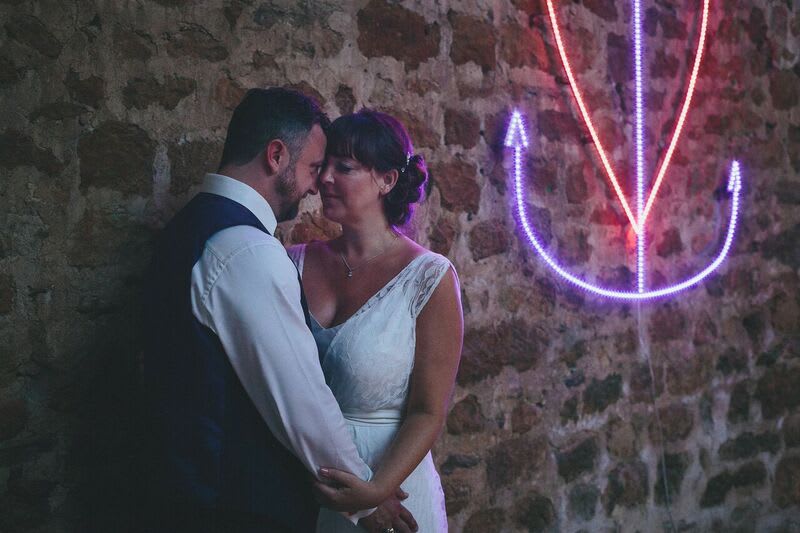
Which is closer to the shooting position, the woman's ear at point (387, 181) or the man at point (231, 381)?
the man at point (231, 381)

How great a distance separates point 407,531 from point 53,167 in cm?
139

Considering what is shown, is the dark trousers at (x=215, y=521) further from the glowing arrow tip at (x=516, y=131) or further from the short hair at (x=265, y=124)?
the glowing arrow tip at (x=516, y=131)

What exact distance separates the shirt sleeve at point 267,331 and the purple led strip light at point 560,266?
1.67m

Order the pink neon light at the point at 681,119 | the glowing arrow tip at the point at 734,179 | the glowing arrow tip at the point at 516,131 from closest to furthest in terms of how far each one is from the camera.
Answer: the glowing arrow tip at the point at 516,131 < the pink neon light at the point at 681,119 < the glowing arrow tip at the point at 734,179

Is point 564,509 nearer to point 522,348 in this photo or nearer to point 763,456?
point 522,348

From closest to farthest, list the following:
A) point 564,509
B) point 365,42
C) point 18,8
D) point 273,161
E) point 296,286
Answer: point 296,286
point 273,161
point 18,8
point 365,42
point 564,509

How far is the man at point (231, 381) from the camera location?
1.96 metres

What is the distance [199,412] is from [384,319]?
0.70 m

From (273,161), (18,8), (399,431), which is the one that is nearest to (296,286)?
(273,161)

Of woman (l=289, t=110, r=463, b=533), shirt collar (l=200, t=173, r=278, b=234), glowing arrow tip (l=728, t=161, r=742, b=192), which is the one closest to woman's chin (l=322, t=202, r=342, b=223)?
woman (l=289, t=110, r=463, b=533)

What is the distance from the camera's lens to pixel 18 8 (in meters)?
2.37

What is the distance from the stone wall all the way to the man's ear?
1.88 feet

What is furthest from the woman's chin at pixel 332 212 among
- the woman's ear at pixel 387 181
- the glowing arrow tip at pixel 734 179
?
the glowing arrow tip at pixel 734 179

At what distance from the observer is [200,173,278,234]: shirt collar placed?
2.12m
